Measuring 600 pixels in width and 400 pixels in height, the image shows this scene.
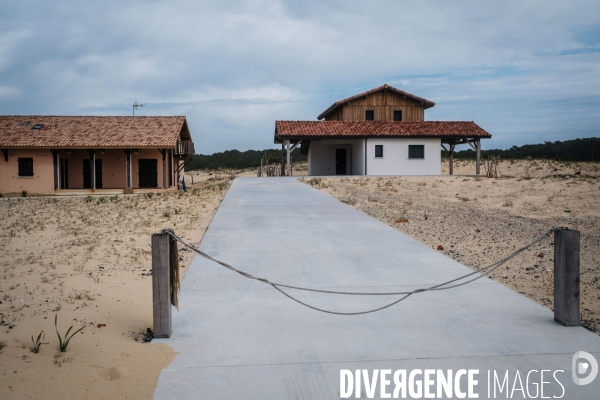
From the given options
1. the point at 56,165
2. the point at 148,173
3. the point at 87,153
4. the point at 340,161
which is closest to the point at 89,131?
the point at 87,153

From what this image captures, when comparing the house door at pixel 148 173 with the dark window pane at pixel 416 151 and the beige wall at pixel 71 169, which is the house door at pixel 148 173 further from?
the dark window pane at pixel 416 151

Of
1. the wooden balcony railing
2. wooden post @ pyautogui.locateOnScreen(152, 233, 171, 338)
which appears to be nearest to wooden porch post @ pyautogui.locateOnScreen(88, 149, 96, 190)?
the wooden balcony railing

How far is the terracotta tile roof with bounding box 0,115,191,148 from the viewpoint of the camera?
27.5m

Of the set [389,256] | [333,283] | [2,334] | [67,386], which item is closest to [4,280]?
[2,334]

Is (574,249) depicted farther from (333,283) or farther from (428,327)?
(333,283)

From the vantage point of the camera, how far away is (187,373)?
13.0 ft

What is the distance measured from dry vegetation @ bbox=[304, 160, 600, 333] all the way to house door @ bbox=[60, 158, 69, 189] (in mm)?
15270

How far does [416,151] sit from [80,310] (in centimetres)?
3025

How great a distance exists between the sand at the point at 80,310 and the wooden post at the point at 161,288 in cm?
22

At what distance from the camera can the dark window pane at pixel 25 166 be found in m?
27.6

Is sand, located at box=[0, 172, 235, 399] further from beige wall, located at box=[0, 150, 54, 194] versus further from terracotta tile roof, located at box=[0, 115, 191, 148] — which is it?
beige wall, located at box=[0, 150, 54, 194]

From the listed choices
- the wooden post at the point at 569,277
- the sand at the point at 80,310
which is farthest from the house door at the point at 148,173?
the wooden post at the point at 569,277

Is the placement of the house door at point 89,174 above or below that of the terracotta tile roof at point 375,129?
below

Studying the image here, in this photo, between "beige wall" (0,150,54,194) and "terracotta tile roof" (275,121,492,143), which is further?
"terracotta tile roof" (275,121,492,143)
